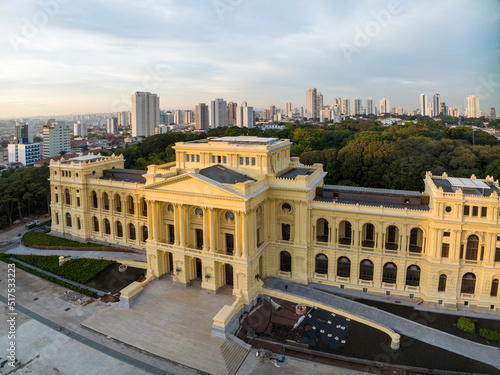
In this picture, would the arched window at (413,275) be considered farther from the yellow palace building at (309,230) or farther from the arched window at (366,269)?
the arched window at (366,269)

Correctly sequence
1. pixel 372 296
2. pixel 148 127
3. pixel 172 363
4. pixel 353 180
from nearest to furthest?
pixel 172 363
pixel 372 296
pixel 353 180
pixel 148 127

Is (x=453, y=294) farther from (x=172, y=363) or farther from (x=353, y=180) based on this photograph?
(x=353, y=180)

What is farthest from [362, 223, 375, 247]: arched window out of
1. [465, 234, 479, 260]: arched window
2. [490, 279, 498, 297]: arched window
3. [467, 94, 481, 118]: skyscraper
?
[467, 94, 481, 118]: skyscraper

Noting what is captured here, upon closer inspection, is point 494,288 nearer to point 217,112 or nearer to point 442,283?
point 442,283

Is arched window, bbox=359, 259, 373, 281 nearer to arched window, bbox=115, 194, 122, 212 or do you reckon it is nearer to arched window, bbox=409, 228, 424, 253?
arched window, bbox=409, 228, 424, 253

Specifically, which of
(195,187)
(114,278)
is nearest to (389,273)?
(195,187)

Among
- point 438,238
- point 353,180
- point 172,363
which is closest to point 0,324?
point 172,363
